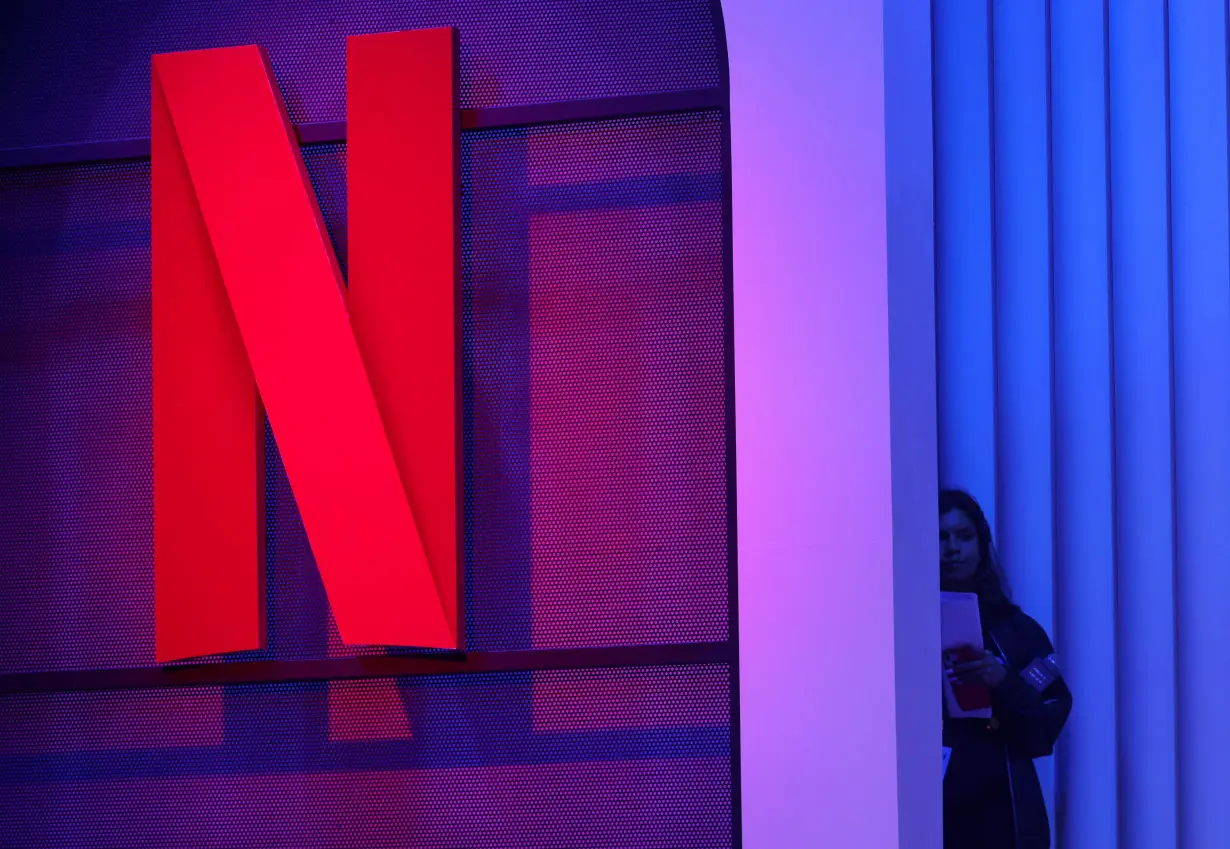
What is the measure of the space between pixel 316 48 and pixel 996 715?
2365 millimetres

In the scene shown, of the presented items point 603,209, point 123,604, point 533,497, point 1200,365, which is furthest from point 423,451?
point 1200,365

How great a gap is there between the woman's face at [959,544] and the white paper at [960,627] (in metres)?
0.10

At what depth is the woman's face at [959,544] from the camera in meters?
2.92

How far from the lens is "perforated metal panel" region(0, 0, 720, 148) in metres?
2.05

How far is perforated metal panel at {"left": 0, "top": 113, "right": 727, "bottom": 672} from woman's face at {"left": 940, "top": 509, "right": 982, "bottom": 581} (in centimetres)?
122

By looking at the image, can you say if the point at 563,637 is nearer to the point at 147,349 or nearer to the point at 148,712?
the point at 148,712

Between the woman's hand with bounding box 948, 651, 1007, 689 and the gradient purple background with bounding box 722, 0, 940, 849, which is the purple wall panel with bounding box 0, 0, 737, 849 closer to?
the gradient purple background with bounding box 722, 0, 940, 849

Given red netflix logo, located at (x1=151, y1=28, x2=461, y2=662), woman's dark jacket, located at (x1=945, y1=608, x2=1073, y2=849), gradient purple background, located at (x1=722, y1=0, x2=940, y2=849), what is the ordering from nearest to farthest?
1. gradient purple background, located at (x1=722, y1=0, x2=940, y2=849)
2. red netflix logo, located at (x1=151, y1=28, x2=461, y2=662)
3. woman's dark jacket, located at (x1=945, y1=608, x2=1073, y2=849)

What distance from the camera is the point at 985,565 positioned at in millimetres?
2941

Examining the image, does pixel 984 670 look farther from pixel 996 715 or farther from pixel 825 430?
pixel 825 430

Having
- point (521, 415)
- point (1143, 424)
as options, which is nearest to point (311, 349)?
point (521, 415)

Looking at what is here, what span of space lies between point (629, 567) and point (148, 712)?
977 millimetres

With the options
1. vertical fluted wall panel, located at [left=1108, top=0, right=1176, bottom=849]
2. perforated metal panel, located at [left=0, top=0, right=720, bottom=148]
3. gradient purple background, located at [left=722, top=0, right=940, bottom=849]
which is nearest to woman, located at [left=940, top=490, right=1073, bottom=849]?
vertical fluted wall panel, located at [left=1108, top=0, right=1176, bottom=849]

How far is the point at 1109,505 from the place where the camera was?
2914mm
